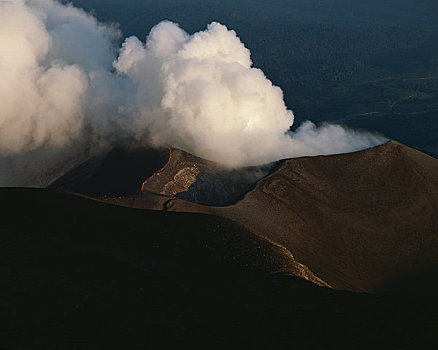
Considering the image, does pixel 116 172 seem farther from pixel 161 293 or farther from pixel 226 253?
pixel 161 293

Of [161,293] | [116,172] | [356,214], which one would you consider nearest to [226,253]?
[161,293]

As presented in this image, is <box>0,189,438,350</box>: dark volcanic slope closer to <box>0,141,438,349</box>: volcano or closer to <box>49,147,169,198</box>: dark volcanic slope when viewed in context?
<box>0,141,438,349</box>: volcano

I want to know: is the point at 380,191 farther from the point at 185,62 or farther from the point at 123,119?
the point at 123,119

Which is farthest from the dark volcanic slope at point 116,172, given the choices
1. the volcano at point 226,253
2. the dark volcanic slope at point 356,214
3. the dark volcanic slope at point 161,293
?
the dark volcanic slope at point 161,293

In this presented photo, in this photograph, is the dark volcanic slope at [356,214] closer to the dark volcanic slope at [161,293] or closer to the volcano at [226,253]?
the volcano at [226,253]

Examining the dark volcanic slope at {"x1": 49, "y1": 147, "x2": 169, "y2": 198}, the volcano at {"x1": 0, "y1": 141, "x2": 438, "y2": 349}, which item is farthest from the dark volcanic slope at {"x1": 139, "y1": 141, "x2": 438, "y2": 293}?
the dark volcanic slope at {"x1": 49, "y1": 147, "x2": 169, "y2": 198}

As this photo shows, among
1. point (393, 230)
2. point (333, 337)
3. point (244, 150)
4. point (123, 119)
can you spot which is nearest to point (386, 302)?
point (333, 337)

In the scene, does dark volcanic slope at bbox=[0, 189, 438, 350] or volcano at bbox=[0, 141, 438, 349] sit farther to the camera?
volcano at bbox=[0, 141, 438, 349]
